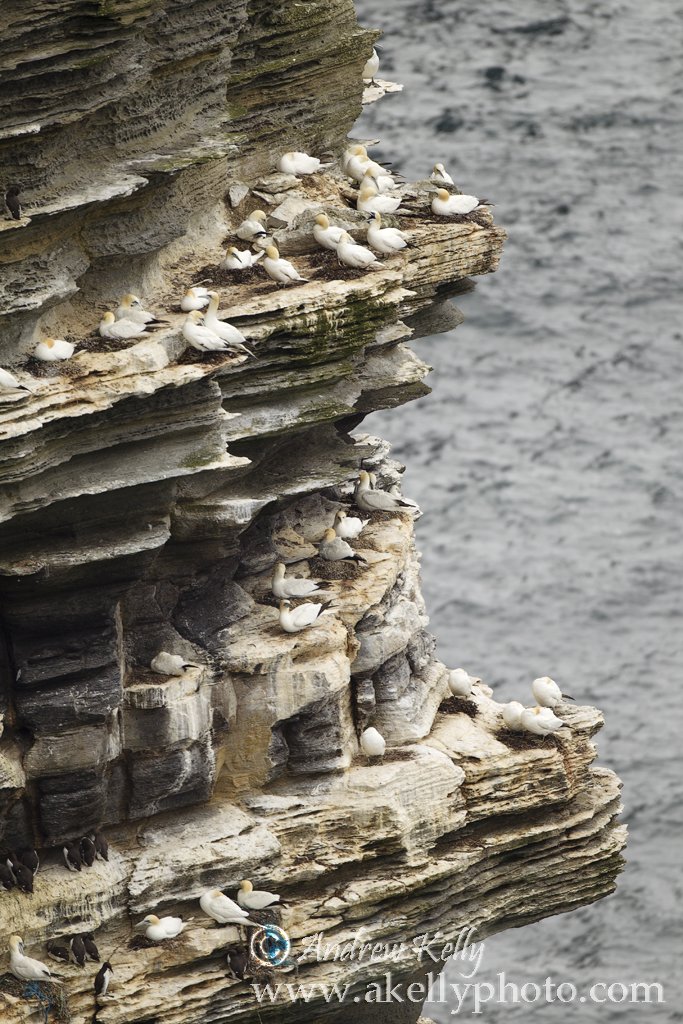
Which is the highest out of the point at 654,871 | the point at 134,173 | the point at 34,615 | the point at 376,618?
the point at 134,173

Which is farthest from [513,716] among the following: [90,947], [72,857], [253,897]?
[90,947]

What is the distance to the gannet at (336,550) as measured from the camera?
28.0 meters

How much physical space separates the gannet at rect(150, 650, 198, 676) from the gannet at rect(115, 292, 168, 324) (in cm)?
443

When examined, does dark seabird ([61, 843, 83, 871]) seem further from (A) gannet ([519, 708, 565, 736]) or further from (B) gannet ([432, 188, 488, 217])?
(B) gannet ([432, 188, 488, 217])

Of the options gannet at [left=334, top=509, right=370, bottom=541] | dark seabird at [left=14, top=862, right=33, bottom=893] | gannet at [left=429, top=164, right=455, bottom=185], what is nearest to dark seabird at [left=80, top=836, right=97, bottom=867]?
dark seabird at [left=14, top=862, right=33, bottom=893]

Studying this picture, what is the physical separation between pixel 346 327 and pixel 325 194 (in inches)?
145

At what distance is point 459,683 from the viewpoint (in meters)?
29.7

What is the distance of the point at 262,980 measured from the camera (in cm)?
2628

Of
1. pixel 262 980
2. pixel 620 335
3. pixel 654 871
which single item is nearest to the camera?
pixel 262 980

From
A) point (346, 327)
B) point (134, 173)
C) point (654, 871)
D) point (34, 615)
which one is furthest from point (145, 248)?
point (654, 871)

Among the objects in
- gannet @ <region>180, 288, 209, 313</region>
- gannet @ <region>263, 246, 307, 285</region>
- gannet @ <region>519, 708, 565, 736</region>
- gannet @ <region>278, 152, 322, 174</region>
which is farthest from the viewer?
gannet @ <region>519, 708, 565, 736</region>

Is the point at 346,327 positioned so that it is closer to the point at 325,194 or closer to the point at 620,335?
the point at 325,194

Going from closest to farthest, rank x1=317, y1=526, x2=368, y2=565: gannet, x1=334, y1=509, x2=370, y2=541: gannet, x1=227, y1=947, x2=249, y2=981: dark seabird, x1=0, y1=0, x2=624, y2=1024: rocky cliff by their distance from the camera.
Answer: x1=0, y1=0, x2=624, y2=1024: rocky cliff → x1=227, y1=947, x2=249, y2=981: dark seabird → x1=317, y1=526, x2=368, y2=565: gannet → x1=334, y1=509, x2=370, y2=541: gannet

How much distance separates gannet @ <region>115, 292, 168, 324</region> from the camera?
24.2 m
